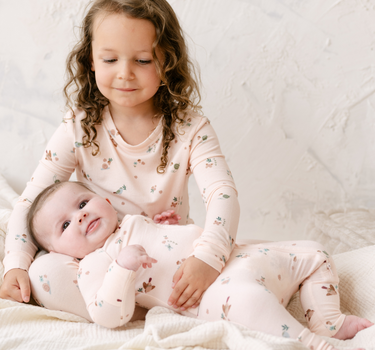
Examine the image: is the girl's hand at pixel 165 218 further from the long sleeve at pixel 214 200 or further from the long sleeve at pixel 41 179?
the long sleeve at pixel 41 179

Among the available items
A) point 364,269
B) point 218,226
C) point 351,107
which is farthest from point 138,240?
point 351,107

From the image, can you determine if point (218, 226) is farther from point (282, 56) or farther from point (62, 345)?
point (282, 56)

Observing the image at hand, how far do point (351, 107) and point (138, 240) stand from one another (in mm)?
1108

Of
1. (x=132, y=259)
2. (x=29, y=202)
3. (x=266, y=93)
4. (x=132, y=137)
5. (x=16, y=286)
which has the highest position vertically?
(x=266, y=93)

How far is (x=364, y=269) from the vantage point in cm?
104

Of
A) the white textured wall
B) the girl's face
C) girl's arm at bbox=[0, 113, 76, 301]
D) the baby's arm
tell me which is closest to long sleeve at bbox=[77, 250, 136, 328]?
the baby's arm

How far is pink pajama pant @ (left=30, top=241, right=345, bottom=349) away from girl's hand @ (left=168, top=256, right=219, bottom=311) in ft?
0.06

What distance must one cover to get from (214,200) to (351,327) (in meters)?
0.41

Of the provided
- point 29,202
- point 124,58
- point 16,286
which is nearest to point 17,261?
point 16,286

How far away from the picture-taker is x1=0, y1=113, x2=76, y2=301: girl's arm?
1.03 meters

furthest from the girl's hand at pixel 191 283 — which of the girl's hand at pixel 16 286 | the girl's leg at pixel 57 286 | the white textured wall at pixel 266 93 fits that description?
the white textured wall at pixel 266 93

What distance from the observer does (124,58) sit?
1069mm

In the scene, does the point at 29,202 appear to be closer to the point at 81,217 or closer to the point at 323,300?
the point at 81,217

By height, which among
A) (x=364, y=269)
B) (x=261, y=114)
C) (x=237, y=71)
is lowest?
(x=364, y=269)
